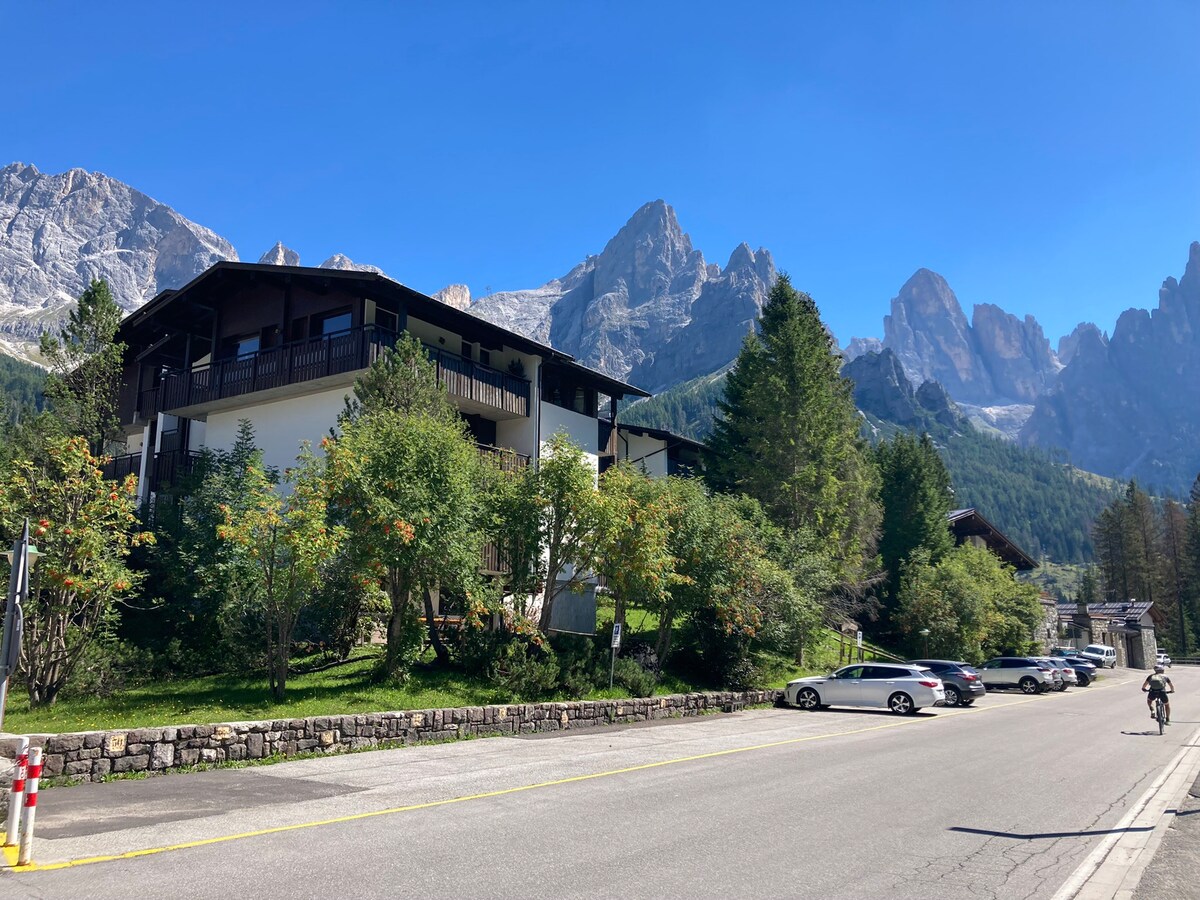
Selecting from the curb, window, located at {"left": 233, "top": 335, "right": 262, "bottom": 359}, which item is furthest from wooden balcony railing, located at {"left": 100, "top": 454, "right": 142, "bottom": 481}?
the curb

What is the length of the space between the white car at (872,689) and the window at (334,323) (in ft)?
61.0

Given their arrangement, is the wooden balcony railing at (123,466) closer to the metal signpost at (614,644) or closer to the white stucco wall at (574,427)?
the white stucco wall at (574,427)

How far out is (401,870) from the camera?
7.05 meters

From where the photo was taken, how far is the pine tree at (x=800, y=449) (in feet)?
122

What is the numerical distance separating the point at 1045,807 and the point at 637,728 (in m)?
10.4

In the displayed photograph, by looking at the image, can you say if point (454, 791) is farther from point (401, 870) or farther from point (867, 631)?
point (867, 631)

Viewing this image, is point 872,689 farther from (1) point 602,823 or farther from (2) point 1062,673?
(2) point 1062,673

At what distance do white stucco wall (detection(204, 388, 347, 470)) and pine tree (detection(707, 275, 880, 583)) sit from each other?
19293 millimetres

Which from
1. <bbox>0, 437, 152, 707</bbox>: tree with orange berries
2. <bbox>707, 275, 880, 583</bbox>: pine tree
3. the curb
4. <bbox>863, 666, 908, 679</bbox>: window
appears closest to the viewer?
the curb

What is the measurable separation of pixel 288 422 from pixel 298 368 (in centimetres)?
232

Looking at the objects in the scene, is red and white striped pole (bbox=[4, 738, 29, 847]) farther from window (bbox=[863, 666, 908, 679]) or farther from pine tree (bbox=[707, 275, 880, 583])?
pine tree (bbox=[707, 275, 880, 583])

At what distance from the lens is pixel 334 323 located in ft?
90.7

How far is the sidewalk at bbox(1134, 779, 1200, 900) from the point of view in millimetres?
7074

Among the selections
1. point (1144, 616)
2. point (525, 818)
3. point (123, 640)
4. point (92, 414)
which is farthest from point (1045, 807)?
point (1144, 616)
